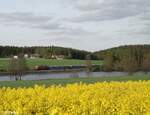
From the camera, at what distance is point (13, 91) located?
60.7 ft

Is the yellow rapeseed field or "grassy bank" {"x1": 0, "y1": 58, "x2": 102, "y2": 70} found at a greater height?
"grassy bank" {"x1": 0, "y1": 58, "x2": 102, "y2": 70}

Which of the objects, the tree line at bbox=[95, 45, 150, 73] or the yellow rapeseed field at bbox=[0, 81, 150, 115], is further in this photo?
the tree line at bbox=[95, 45, 150, 73]

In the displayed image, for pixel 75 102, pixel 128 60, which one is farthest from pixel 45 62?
pixel 75 102

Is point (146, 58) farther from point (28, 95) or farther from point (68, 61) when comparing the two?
point (28, 95)

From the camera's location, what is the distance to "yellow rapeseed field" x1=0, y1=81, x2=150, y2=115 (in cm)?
1320

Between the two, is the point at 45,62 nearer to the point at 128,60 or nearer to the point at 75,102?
the point at 128,60

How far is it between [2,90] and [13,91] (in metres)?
0.54

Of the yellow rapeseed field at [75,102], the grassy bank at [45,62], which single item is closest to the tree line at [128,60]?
the grassy bank at [45,62]

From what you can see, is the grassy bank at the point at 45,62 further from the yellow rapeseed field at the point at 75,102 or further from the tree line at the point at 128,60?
the yellow rapeseed field at the point at 75,102

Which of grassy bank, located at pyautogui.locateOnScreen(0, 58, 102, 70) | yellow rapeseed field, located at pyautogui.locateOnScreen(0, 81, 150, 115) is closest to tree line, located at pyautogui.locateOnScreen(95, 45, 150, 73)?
grassy bank, located at pyautogui.locateOnScreen(0, 58, 102, 70)

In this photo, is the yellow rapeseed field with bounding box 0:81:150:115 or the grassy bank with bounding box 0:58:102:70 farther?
the grassy bank with bounding box 0:58:102:70

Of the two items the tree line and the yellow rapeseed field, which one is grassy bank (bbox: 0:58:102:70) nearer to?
the tree line

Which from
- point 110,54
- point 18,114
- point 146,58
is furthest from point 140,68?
point 18,114

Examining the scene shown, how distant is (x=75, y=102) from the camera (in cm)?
1566
